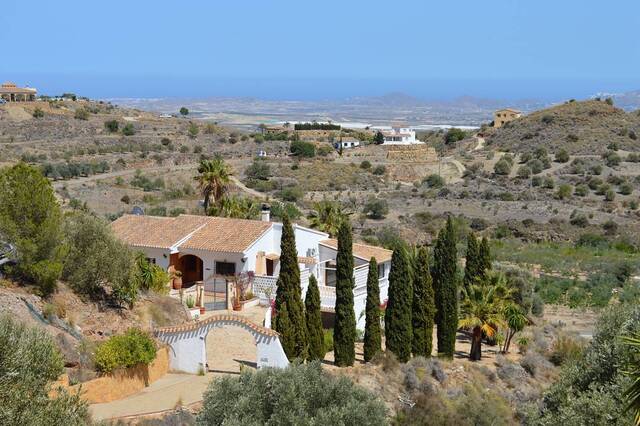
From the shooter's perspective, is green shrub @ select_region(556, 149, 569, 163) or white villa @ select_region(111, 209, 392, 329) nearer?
white villa @ select_region(111, 209, 392, 329)

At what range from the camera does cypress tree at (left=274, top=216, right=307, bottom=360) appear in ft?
73.8

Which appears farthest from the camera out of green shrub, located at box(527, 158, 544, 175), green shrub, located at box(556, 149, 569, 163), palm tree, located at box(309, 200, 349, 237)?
green shrub, located at box(556, 149, 569, 163)

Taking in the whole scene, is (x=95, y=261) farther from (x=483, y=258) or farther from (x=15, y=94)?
(x=15, y=94)

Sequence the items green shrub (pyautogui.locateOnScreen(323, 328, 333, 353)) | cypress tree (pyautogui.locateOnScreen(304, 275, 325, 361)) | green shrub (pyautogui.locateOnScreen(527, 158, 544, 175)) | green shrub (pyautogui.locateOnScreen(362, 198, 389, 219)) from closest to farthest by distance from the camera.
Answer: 1. cypress tree (pyautogui.locateOnScreen(304, 275, 325, 361))
2. green shrub (pyautogui.locateOnScreen(323, 328, 333, 353))
3. green shrub (pyautogui.locateOnScreen(362, 198, 389, 219))
4. green shrub (pyautogui.locateOnScreen(527, 158, 544, 175))

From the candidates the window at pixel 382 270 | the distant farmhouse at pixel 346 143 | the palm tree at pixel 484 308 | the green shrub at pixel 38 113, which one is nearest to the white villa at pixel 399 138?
the distant farmhouse at pixel 346 143

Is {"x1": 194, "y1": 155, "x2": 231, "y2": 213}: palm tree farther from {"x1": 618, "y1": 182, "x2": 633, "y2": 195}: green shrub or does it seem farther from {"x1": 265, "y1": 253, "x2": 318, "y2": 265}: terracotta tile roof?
{"x1": 618, "y1": 182, "x2": 633, "y2": 195}: green shrub

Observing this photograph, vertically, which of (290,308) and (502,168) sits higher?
(290,308)

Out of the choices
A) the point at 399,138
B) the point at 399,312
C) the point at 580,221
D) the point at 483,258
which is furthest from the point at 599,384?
the point at 399,138

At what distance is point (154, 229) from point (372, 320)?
37.0 ft

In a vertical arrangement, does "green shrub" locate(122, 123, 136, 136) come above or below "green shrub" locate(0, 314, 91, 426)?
below

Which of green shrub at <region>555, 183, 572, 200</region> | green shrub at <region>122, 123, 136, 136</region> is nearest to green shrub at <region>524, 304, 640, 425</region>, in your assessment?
green shrub at <region>555, 183, 572, 200</region>

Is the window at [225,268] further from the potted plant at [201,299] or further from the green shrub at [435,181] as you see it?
the green shrub at [435,181]

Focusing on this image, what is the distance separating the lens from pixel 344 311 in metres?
23.4

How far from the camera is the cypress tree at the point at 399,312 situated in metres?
23.9
